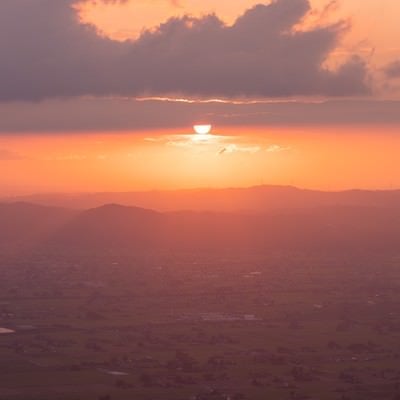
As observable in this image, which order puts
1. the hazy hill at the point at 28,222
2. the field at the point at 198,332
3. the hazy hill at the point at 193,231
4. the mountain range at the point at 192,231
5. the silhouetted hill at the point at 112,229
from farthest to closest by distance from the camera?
the hazy hill at the point at 28,222 < the silhouetted hill at the point at 112,229 < the hazy hill at the point at 193,231 < the mountain range at the point at 192,231 < the field at the point at 198,332

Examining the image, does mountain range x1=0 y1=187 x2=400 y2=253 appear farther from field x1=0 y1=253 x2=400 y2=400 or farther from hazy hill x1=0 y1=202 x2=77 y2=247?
field x1=0 y1=253 x2=400 y2=400

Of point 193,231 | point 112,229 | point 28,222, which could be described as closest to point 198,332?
point 193,231

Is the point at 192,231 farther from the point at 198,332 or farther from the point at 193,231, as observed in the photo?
the point at 198,332

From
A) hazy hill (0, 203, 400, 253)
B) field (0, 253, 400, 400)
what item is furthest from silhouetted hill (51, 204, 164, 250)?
field (0, 253, 400, 400)

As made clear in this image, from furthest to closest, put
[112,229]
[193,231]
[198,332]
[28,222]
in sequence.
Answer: [28,222], [193,231], [112,229], [198,332]

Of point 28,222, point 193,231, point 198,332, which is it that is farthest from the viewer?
point 28,222

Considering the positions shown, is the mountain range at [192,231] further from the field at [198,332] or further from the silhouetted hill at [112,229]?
the field at [198,332]

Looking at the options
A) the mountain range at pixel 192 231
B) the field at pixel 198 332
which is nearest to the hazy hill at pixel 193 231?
the mountain range at pixel 192 231

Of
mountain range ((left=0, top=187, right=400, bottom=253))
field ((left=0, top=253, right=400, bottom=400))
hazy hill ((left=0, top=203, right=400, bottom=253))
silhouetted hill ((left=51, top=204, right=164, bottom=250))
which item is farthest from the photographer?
silhouetted hill ((left=51, top=204, right=164, bottom=250))
